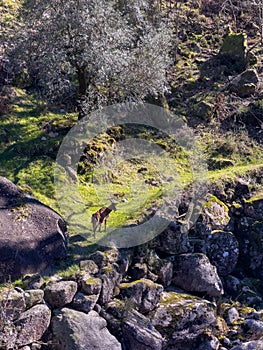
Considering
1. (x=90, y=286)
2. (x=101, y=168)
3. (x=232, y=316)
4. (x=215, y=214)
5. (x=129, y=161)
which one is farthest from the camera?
(x=129, y=161)

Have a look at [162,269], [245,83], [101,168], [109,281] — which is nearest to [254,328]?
[162,269]

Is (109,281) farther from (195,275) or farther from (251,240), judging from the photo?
(251,240)

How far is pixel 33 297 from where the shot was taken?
1347 cm

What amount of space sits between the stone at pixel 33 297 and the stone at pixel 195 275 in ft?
15.7

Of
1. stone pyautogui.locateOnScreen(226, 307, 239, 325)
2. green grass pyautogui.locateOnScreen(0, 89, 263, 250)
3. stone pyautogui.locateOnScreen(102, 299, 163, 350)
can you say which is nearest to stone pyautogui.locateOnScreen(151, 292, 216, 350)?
stone pyautogui.locateOnScreen(102, 299, 163, 350)

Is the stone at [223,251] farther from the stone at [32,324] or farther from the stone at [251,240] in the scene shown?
the stone at [32,324]

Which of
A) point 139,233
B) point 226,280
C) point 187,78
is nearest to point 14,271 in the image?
point 139,233

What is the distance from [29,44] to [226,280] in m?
11.6

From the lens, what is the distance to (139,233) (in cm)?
1700

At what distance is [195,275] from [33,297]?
544cm

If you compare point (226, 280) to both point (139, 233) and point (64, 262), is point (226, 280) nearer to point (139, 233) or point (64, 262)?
point (139, 233)

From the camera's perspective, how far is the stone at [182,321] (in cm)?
1512

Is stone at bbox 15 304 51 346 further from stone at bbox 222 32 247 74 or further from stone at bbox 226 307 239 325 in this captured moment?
stone at bbox 222 32 247 74

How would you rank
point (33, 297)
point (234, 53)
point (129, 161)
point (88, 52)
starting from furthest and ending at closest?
point (234, 53), point (129, 161), point (88, 52), point (33, 297)
